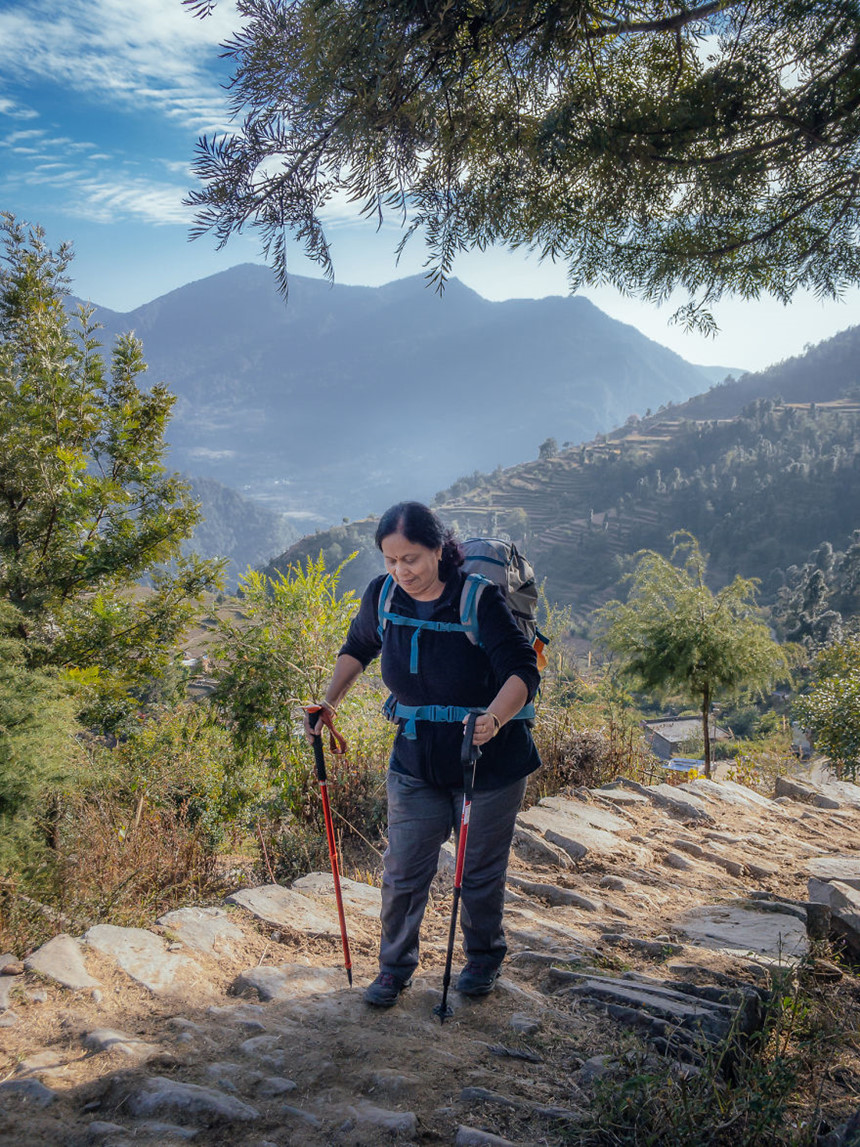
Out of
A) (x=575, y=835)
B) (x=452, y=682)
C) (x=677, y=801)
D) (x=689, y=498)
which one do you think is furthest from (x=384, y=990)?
(x=689, y=498)

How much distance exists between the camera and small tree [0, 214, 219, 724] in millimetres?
8211

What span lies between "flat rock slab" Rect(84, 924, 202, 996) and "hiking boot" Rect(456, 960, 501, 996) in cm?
96

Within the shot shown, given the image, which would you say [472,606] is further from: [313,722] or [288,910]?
[288,910]

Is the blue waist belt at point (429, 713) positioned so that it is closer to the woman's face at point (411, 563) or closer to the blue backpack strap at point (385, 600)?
the blue backpack strap at point (385, 600)

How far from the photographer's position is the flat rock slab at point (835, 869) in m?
3.86

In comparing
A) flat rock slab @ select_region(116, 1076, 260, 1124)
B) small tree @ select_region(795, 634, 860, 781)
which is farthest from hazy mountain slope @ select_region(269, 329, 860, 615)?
flat rock slab @ select_region(116, 1076, 260, 1124)

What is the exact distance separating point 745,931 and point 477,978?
1.34m

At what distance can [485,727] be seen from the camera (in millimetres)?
2244

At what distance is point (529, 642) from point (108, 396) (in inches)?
332

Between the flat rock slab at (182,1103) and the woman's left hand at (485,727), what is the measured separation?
1075 millimetres

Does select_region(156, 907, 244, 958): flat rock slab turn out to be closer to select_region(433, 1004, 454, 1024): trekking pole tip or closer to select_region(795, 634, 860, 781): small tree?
select_region(433, 1004, 454, 1024): trekking pole tip

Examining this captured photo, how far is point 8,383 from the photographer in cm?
809

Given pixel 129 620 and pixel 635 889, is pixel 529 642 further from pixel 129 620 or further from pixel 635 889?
pixel 129 620

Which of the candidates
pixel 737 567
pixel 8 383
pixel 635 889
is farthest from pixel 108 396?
pixel 737 567
